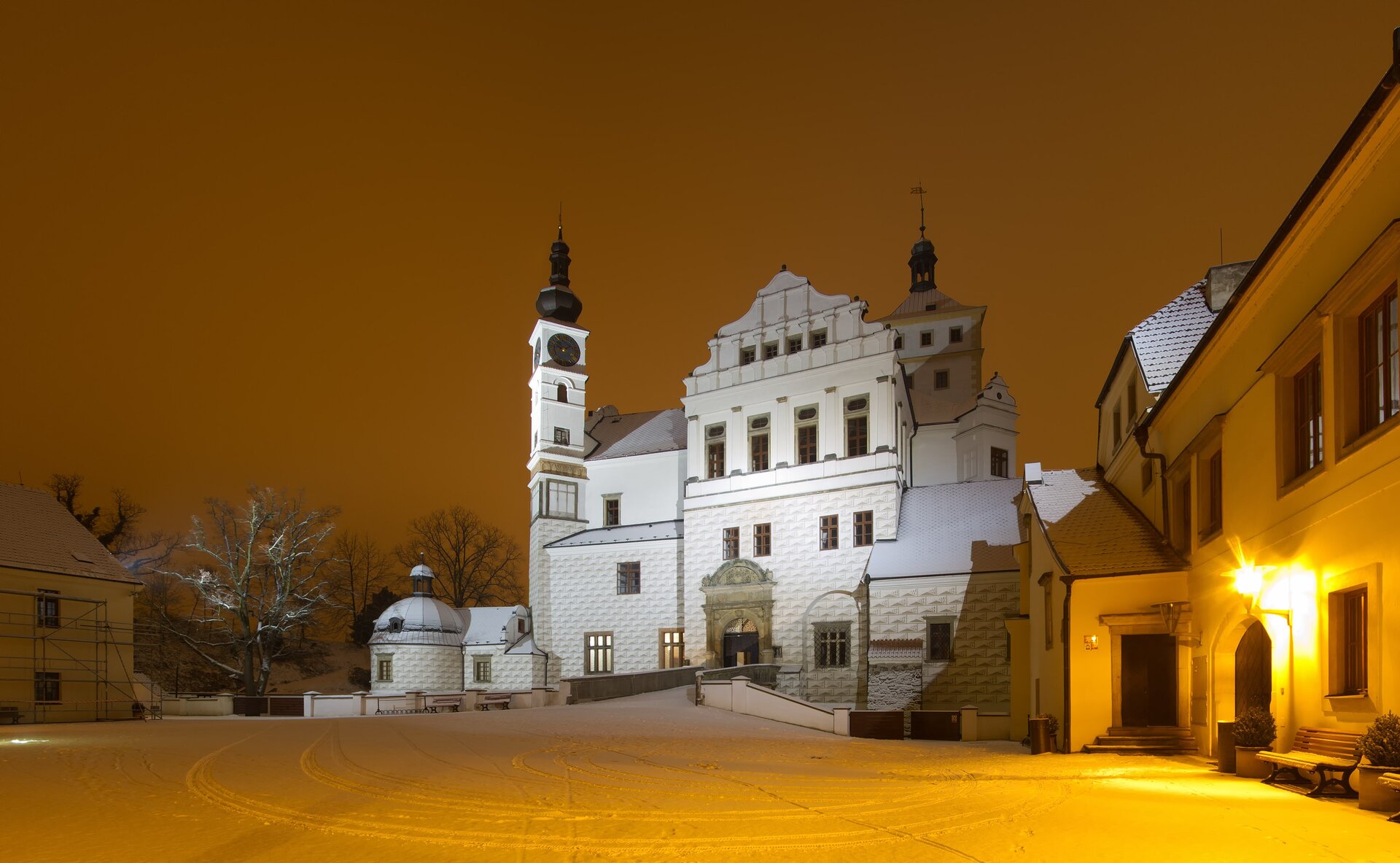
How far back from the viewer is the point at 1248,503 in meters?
13.7

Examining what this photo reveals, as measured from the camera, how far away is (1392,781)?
8586 millimetres

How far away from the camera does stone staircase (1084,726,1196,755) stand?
51.2 ft

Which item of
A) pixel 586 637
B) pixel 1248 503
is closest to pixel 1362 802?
pixel 1248 503

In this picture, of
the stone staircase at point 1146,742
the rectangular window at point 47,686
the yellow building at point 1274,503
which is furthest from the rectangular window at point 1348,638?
the rectangular window at point 47,686

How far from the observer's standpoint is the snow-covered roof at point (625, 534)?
42.4 metres

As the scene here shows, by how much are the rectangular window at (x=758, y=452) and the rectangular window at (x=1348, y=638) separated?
2815cm

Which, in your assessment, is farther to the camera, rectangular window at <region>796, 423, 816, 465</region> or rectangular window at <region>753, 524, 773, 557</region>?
rectangular window at <region>753, 524, 773, 557</region>

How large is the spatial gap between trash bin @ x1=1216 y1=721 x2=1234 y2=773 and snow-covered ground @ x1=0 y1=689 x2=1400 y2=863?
22cm

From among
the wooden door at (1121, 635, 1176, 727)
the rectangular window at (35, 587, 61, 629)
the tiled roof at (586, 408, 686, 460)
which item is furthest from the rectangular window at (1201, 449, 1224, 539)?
the tiled roof at (586, 408, 686, 460)

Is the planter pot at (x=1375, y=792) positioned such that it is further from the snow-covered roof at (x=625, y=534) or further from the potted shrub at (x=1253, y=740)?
the snow-covered roof at (x=625, y=534)

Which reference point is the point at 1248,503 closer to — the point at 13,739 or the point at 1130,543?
the point at 1130,543

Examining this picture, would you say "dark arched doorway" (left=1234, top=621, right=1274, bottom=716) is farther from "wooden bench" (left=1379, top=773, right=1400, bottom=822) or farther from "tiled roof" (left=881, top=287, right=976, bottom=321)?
"tiled roof" (left=881, top=287, right=976, bottom=321)

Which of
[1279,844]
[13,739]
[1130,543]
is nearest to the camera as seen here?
[1279,844]

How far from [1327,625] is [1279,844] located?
410cm
